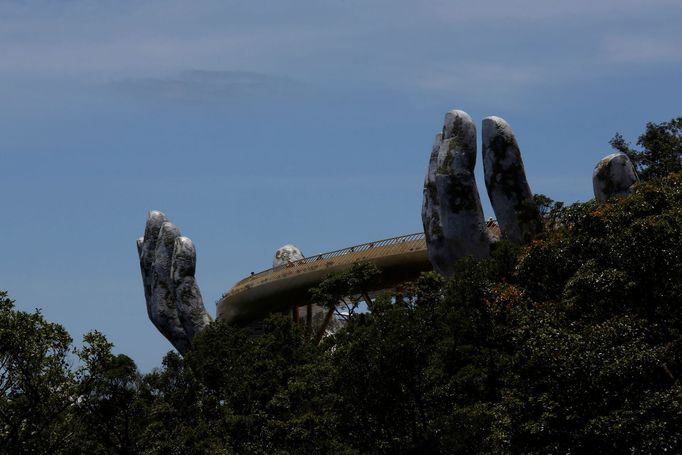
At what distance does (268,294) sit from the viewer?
240ft

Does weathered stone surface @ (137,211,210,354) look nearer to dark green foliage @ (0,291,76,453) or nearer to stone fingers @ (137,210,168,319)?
stone fingers @ (137,210,168,319)

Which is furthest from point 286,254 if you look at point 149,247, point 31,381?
point 31,381

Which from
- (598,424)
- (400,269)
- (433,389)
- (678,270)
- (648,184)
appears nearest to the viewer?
(598,424)

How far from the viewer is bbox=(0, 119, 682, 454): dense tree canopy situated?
30.4 m

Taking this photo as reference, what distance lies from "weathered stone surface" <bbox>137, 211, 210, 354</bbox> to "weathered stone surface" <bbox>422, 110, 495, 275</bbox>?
22.9 metres

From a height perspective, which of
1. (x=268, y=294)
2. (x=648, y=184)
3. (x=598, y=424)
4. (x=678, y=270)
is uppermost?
(x=268, y=294)

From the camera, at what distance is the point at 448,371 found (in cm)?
3941

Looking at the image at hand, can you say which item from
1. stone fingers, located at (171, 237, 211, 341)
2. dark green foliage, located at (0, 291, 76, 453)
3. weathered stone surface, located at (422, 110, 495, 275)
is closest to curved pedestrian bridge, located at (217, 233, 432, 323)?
stone fingers, located at (171, 237, 211, 341)

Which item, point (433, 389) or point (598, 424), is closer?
point (598, 424)

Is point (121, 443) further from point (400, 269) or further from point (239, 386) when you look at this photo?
point (400, 269)

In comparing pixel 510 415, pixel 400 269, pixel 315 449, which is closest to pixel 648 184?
pixel 510 415

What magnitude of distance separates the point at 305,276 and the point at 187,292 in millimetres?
6858

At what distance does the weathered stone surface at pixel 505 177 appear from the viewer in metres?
49.8

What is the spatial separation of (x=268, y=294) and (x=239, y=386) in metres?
25.0
